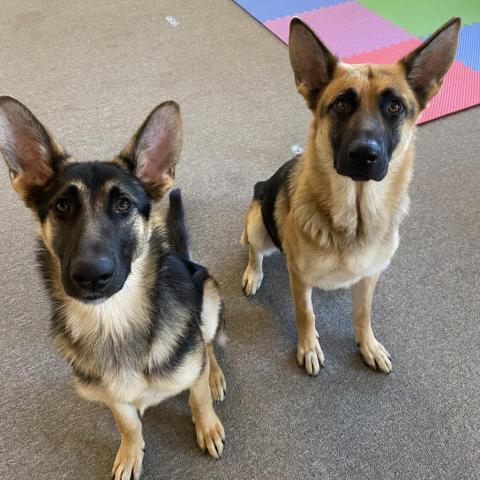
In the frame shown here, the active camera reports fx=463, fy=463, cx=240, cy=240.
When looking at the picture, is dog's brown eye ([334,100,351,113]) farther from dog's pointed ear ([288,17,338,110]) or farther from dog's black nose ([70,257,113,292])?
dog's black nose ([70,257,113,292])

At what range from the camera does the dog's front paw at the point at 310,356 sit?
208cm

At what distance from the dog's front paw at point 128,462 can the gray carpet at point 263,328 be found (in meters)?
0.06

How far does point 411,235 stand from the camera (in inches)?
103

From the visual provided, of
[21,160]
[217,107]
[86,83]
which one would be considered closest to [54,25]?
[86,83]

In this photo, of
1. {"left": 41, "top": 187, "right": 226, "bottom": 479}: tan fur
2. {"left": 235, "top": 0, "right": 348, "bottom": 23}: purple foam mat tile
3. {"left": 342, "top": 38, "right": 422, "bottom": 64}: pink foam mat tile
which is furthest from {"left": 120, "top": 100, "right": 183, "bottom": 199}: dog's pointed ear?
{"left": 235, "top": 0, "right": 348, "bottom": 23}: purple foam mat tile

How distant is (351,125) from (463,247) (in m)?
1.30

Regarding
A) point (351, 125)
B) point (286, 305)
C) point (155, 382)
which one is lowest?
point (286, 305)

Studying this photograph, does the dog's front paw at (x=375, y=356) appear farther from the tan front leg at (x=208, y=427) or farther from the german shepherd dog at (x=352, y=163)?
the tan front leg at (x=208, y=427)

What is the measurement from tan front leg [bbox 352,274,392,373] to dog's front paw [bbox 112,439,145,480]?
105 centimetres

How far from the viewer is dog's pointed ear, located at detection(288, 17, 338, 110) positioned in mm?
1700

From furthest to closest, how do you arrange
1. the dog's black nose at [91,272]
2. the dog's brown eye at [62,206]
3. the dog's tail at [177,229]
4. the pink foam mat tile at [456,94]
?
the pink foam mat tile at [456,94] < the dog's tail at [177,229] < the dog's brown eye at [62,206] < the dog's black nose at [91,272]

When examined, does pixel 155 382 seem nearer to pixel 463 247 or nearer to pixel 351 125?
pixel 351 125

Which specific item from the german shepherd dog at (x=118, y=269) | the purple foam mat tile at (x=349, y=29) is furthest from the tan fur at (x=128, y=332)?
the purple foam mat tile at (x=349, y=29)

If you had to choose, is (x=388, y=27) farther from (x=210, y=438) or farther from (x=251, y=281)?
(x=210, y=438)
